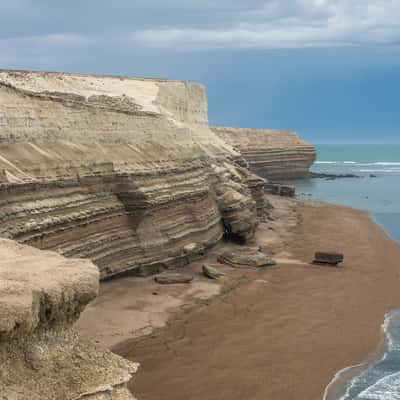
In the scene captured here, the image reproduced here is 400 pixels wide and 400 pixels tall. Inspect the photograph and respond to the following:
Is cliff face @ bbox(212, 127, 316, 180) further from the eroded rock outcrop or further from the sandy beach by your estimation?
the eroded rock outcrop

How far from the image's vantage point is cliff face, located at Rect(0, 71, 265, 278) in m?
16.1

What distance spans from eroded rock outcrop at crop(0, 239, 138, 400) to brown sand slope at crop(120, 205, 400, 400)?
12.8 feet

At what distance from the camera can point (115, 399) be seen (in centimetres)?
836

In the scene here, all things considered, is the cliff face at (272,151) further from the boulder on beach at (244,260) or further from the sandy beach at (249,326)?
the sandy beach at (249,326)

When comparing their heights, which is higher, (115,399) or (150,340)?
(115,399)

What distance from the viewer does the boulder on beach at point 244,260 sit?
23.0 meters

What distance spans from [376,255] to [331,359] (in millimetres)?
12795

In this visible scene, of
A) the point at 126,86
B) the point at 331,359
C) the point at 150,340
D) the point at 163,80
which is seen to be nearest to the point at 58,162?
the point at 150,340

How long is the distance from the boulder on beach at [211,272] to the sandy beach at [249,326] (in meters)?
0.33

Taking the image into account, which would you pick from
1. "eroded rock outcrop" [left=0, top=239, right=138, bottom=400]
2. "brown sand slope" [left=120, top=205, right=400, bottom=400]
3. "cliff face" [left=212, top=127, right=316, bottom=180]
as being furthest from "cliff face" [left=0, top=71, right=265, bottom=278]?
"cliff face" [left=212, top=127, right=316, bottom=180]

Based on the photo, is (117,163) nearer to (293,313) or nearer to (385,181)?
(293,313)

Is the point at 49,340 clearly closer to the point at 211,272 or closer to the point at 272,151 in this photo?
the point at 211,272

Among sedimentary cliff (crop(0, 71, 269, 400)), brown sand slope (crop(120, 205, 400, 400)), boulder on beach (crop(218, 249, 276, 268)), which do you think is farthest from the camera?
boulder on beach (crop(218, 249, 276, 268))

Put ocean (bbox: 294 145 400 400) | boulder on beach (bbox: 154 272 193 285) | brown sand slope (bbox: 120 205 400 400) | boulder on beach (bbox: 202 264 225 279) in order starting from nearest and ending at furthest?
brown sand slope (bbox: 120 205 400 400), ocean (bbox: 294 145 400 400), boulder on beach (bbox: 154 272 193 285), boulder on beach (bbox: 202 264 225 279)
